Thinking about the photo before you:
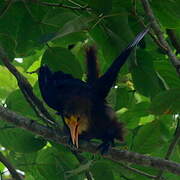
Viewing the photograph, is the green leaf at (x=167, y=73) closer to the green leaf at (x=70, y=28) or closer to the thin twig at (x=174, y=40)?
the thin twig at (x=174, y=40)

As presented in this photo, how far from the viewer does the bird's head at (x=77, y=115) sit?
326cm

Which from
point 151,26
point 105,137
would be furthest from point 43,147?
point 151,26

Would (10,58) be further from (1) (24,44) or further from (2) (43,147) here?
(2) (43,147)

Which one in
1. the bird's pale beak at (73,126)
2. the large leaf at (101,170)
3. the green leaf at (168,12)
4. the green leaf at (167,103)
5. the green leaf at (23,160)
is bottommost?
the green leaf at (23,160)

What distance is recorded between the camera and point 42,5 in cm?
310

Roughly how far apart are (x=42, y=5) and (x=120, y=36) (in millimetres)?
568

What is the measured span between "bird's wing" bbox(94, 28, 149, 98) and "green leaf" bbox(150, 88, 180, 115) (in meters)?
0.29

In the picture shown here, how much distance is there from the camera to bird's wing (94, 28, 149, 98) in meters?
2.75

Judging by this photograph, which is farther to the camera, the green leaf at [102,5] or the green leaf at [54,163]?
the green leaf at [54,163]

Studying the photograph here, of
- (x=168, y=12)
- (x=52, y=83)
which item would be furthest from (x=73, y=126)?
(x=168, y=12)

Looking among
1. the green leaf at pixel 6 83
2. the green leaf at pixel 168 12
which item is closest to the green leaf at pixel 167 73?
the green leaf at pixel 168 12

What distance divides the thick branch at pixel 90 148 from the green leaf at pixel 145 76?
46 cm

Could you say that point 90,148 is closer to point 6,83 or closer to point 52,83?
point 52,83

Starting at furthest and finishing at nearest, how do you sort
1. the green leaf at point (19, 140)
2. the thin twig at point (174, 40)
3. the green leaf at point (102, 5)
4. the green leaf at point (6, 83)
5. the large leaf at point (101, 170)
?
1. the green leaf at point (6, 83)
2. the thin twig at point (174, 40)
3. the green leaf at point (19, 140)
4. the large leaf at point (101, 170)
5. the green leaf at point (102, 5)
